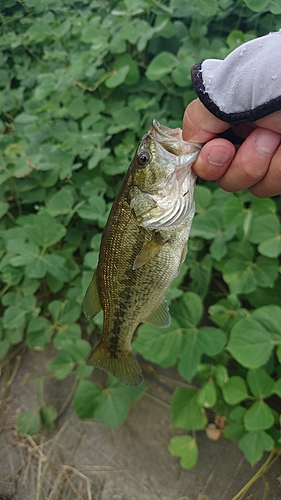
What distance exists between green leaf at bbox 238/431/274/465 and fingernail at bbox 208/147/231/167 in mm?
1145

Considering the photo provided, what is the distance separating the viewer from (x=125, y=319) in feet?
4.66

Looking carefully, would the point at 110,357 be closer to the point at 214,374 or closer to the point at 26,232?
the point at 214,374

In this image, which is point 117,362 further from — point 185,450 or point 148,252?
point 185,450

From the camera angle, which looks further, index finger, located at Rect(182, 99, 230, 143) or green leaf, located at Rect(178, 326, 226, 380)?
green leaf, located at Rect(178, 326, 226, 380)

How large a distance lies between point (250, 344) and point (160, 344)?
390 mm

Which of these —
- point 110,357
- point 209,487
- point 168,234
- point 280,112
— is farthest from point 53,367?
point 280,112

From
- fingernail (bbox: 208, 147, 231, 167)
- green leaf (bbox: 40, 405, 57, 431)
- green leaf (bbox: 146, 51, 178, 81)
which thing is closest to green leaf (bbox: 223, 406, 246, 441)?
green leaf (bbox: 40, 405, 57, 431)

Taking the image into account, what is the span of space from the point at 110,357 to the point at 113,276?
352 millimetres

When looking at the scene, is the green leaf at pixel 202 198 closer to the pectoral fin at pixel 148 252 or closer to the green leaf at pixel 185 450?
the pectoral fin at pixel 148 252

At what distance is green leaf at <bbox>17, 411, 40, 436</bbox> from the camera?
2150 millimetres

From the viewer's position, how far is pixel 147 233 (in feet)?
4.20

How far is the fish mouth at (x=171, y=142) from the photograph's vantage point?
119 centimetres

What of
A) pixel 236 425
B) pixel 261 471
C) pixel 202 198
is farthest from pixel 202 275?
pixel 261 471

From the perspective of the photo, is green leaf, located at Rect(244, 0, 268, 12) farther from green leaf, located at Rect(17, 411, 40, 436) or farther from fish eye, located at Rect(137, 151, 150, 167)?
green leaf, located at Rect(17, 411, 40, 436)
